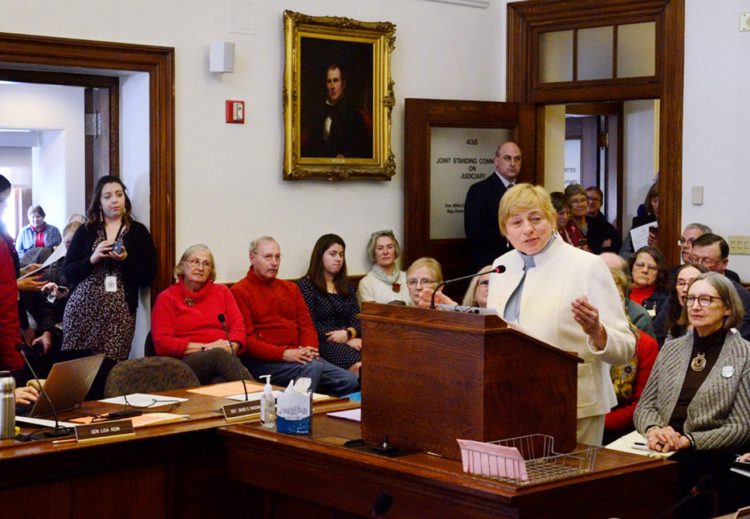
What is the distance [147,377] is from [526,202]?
5.95ft

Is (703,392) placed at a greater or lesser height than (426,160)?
lesser

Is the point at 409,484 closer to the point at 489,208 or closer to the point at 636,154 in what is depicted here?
the point at 489,208

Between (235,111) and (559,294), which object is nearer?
(559,294)

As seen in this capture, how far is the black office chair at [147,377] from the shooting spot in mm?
4434

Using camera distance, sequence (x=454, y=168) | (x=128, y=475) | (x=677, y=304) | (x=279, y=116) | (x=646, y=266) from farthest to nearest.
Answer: (x=454, y=168) → (x=279, y=116) → (x=646, y=266) → (x=677, y=304) → (x=128, y=475)

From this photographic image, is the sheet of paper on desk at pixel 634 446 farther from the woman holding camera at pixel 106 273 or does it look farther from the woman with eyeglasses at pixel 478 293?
the woman holding camera at pixel 106 273

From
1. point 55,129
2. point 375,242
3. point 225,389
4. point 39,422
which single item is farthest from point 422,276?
point 55,129

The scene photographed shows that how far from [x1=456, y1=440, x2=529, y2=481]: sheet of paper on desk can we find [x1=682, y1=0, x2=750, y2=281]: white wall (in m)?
4.55

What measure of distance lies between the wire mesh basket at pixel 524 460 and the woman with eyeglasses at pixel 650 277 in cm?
355

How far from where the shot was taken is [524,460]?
284 cm

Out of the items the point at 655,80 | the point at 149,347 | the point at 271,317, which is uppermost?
the point at 655,80

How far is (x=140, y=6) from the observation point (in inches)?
251

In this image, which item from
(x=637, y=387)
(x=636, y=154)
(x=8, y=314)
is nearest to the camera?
(x=637, y=387)

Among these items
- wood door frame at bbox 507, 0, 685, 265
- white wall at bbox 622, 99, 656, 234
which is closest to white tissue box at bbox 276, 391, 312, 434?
wood door frame at bbox 507, 0, 685, 265
